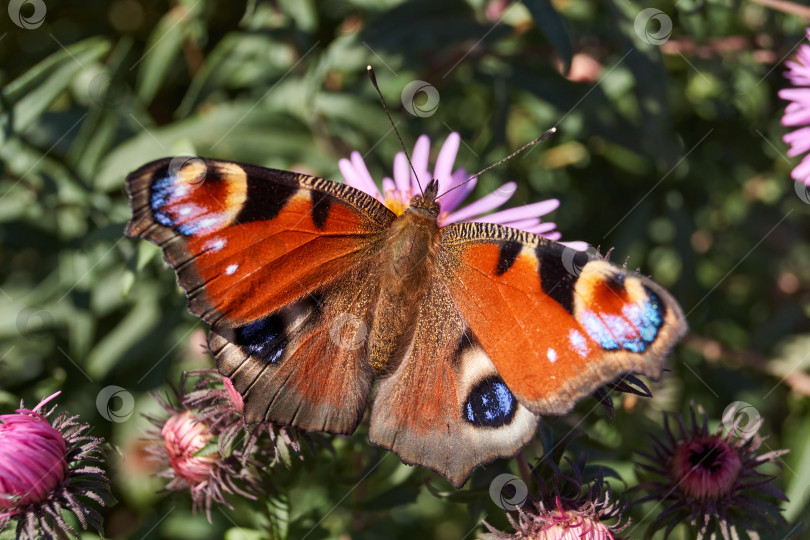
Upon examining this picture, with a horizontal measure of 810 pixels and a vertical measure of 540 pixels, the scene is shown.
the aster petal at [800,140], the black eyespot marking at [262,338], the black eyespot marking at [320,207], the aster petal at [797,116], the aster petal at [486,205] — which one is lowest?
the aster petal at [800,140]

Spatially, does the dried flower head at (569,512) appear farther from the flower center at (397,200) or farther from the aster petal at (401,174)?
the aster petal at (401,174)

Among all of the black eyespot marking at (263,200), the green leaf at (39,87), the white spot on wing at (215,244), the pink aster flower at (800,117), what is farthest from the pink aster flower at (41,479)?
the pink aster flower at (800,117)

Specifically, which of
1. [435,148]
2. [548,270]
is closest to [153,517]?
[548,270]

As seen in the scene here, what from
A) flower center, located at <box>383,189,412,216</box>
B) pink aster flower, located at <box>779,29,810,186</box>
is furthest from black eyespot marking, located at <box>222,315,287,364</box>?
pink aster flower, located at <box>779,29,810,186</box>

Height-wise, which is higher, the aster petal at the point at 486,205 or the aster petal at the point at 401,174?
the aster petal at the point at 401,174

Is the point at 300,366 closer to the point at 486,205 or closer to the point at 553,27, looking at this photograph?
Result: the point at 486,205

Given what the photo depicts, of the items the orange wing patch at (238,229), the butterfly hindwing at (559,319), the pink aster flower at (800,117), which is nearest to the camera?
the butterfly hindwing at (559,319)

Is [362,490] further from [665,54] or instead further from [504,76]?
[665,54]
